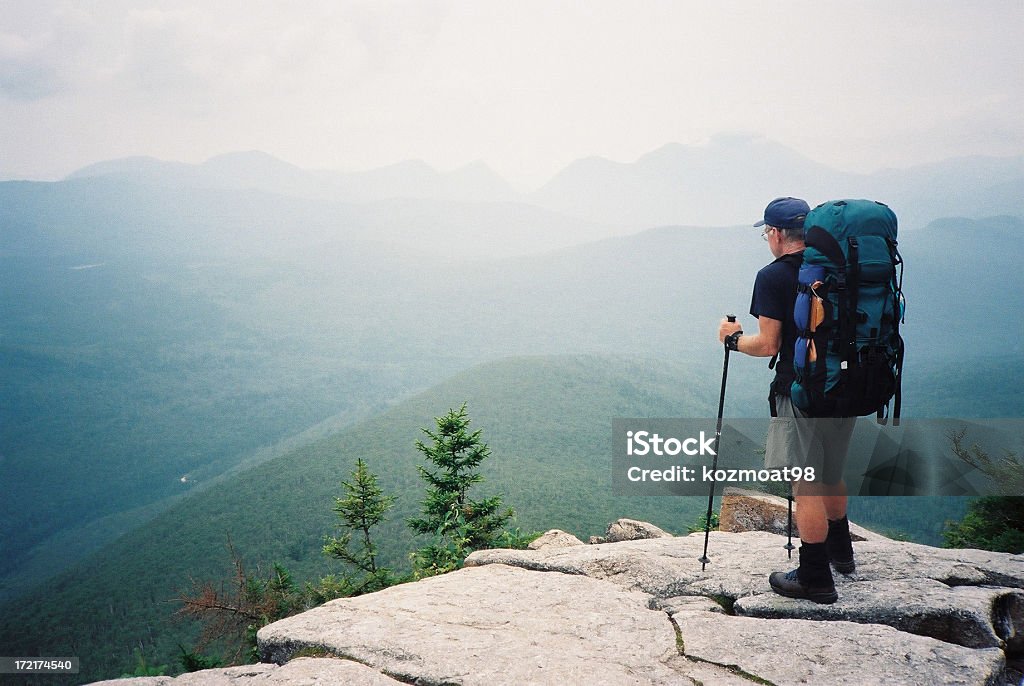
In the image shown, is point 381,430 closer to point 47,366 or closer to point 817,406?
point 817,406

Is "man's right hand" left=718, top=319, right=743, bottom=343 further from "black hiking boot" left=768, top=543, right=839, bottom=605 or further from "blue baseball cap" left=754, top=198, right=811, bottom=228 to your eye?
"black hiking boot" left=768, top=543, right=839, bottom=605

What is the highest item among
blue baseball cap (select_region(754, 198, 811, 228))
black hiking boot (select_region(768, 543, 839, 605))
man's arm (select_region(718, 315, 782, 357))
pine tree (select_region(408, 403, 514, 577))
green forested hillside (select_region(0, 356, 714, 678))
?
blue baseball cap (select_region(754, 198, 811, 228))

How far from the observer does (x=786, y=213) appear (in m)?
4.93

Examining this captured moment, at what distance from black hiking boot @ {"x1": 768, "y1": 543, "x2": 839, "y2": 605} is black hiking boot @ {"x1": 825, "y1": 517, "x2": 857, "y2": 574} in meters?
0.49

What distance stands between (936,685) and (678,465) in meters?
3.35

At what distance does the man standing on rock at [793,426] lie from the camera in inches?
186

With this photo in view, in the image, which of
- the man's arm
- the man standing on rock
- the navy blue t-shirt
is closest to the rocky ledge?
the man standing on rock

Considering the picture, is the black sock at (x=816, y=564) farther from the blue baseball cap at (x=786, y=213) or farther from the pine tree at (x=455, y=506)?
the pine tree at (x=455, y=506)

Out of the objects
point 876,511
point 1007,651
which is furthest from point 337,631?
point 876,511

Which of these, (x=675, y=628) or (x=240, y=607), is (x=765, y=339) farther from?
(x=240, y=607)

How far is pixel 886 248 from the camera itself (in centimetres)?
441

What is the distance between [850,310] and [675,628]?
3295 millimetres

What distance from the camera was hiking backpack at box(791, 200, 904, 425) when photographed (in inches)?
172

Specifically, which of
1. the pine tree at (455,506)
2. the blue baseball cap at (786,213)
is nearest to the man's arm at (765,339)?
the blue baseball cap at (786,213)
